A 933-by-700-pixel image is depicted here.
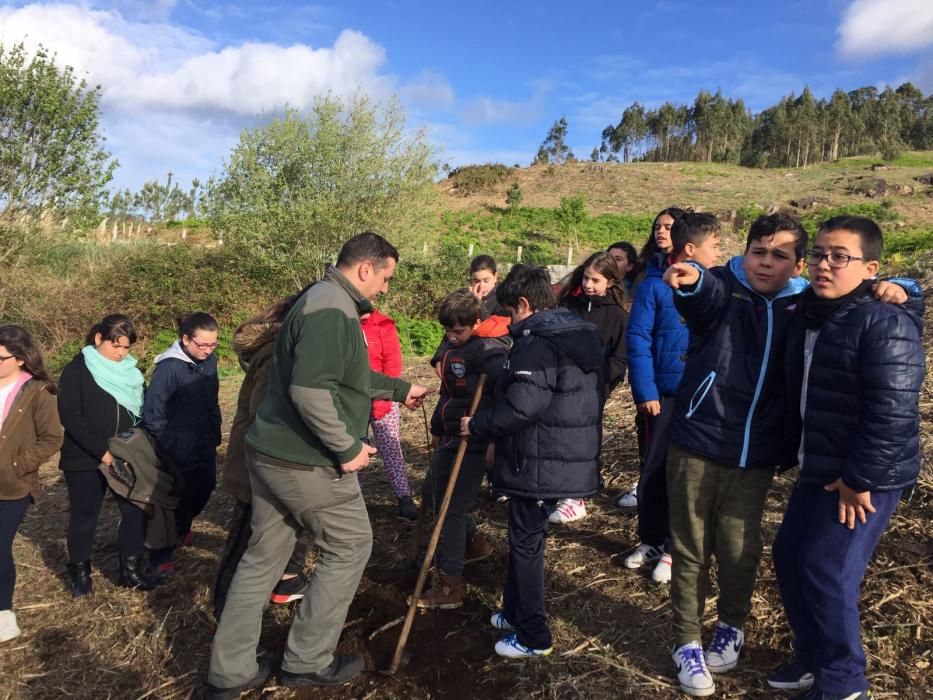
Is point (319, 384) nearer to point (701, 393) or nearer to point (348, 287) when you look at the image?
point (348, 287)

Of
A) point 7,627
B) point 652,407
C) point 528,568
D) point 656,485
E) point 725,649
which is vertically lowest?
point 7,627

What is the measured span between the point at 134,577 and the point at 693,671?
3549mm

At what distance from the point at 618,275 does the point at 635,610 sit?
233 centimetres

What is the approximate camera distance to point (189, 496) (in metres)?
4.59

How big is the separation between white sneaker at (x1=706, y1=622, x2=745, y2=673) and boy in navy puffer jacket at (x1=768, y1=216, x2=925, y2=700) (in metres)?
0.38

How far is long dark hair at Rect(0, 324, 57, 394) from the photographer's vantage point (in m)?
3.69

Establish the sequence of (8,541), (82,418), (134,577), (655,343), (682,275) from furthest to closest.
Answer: (134,577) → (82,418) → (655,343) → (8,541) → (682,275)

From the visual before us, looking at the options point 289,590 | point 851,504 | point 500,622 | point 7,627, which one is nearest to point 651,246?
point 851,504

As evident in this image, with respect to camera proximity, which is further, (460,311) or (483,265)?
(483,265)

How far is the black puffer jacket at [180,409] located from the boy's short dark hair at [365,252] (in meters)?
1.95

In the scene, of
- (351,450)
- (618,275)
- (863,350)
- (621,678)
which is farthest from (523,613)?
(618,275)

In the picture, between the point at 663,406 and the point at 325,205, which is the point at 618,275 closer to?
the point at 663,406

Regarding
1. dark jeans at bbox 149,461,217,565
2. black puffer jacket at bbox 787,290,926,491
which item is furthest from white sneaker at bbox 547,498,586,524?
dark jeans at bbox 149,461,217,565

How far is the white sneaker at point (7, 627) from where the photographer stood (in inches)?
146
